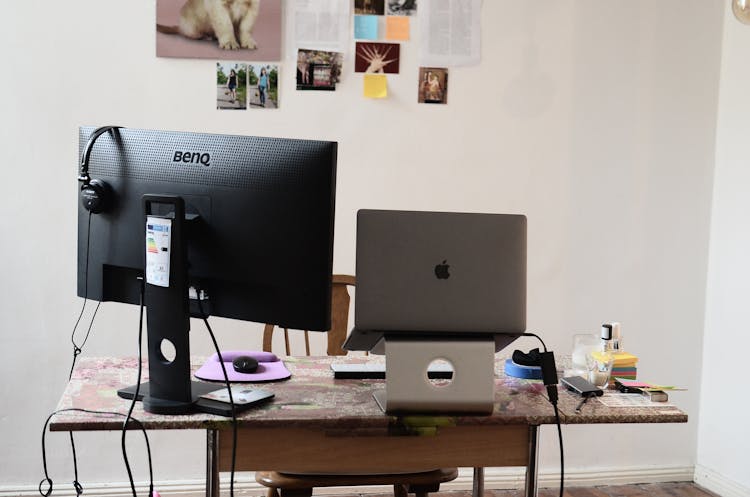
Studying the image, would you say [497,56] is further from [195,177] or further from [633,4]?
[195,177]

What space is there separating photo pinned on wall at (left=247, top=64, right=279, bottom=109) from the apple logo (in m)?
1.53

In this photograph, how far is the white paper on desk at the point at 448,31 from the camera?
3.05m

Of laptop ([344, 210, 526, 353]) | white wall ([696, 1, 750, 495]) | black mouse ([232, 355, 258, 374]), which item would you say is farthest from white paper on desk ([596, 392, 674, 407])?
white wall ([696, 1, 750, 495])

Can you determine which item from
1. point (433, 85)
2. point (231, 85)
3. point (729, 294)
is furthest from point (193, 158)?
point (729, 294)

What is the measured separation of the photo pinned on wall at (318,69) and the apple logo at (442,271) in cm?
153

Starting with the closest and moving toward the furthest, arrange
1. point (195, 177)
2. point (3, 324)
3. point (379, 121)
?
point (195, 177) → point (3, 324) → point (379, 121)

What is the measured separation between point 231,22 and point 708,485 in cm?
257

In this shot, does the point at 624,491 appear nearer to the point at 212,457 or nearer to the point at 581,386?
the point at 581,386

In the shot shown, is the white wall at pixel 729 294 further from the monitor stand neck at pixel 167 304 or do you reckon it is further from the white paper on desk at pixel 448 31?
the monitor stand neck at pixel 167 304

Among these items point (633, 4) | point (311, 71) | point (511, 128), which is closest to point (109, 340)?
point (311, 71)

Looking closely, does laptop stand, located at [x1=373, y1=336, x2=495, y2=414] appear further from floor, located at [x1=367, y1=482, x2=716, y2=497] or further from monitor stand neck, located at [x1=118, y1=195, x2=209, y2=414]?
floor, located at [x1=367, y1=482, x2=716, y2=497]

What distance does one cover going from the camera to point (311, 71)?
2.98 m

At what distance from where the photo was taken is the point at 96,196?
166 cm

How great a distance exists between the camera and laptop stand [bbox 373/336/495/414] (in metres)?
1.61
